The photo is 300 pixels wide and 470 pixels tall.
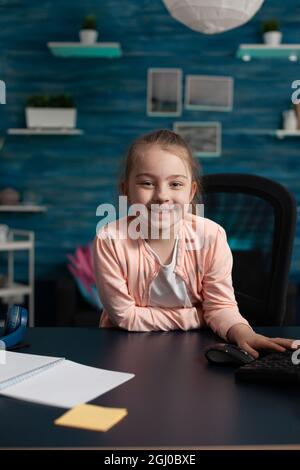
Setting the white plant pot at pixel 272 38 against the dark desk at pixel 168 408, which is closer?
the dark desk at pixel 168 408

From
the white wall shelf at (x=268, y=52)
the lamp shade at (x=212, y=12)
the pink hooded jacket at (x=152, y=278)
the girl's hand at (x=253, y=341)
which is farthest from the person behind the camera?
the white wall shelf at (x=268, y=52)

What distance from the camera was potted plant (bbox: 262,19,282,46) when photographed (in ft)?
12.6

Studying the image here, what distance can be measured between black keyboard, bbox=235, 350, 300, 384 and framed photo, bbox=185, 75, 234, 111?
3.28m

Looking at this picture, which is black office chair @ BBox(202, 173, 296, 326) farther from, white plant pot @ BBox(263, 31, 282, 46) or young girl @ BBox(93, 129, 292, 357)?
white plant pot @ BBox(263, 31, 282, 46)

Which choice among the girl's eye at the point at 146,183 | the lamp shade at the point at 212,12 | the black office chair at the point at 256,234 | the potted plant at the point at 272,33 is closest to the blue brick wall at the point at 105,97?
the potted plant at the point at 272,33

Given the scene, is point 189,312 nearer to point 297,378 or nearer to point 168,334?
point 168,334

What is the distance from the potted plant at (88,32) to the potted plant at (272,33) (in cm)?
106

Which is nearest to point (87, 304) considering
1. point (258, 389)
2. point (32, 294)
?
point (32, 294)

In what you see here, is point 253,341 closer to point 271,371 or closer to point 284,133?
point 271,371

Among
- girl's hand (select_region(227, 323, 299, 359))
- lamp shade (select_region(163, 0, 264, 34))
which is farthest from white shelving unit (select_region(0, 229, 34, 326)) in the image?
girl's hand (select_region(227, 323, 299, 359))

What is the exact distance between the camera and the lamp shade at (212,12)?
1813 millimetres

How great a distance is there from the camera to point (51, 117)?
13.0 ft

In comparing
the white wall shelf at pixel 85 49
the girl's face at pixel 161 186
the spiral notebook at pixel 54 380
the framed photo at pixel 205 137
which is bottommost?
the spiral notebook at pixel 54 380

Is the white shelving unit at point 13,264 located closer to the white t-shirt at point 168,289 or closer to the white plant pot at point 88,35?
the white plant pot at point 88,35
